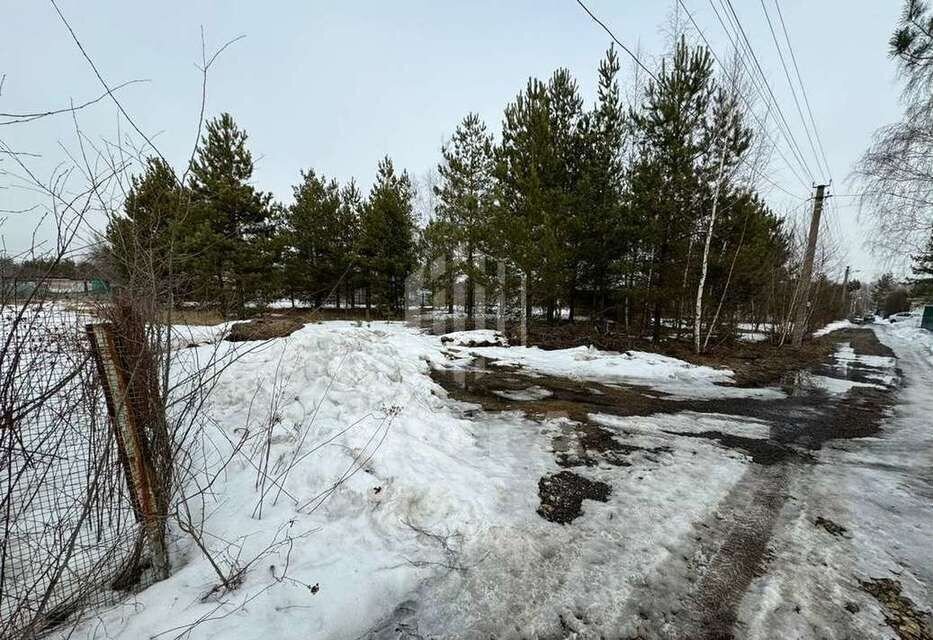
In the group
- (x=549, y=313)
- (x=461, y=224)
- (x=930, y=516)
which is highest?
(x=461, y=224)

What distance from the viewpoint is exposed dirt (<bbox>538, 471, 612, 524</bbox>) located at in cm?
320

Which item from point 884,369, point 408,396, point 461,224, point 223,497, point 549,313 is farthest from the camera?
point 461,224

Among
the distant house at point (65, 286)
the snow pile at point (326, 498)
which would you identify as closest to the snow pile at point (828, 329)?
the snow pile at point (326, 498)

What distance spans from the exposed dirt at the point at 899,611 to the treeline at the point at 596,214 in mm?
9933

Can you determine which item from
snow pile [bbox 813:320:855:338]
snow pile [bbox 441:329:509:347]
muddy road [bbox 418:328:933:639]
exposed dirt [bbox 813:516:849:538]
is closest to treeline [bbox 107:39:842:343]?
snow pile [bbox 441:329:509:347]

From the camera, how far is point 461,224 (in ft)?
56.6

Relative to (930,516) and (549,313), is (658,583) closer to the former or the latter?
(930,516)

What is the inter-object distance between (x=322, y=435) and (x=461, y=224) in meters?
14.6

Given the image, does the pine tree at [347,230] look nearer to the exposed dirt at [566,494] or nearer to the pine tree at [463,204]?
the pine tree at [463,204]

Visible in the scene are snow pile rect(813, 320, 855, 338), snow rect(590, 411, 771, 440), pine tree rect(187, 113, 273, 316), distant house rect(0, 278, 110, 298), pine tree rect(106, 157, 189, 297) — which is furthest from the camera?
snow pile rect(813, 320, 855, 338)

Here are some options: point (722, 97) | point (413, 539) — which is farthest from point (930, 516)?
point (722, 97)

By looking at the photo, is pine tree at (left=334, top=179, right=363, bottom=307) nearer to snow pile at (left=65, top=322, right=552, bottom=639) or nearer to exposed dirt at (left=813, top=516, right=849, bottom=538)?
snow pile at (left=65, top=322, right=552, bottom=639)

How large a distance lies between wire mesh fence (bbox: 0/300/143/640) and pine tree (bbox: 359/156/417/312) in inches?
698

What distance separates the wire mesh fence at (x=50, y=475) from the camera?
1.59 m
